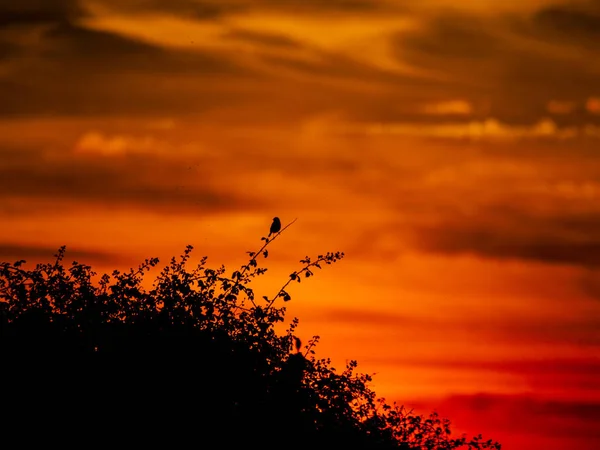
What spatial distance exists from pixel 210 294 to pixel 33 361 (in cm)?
583

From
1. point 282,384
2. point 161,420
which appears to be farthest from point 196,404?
point 282,384

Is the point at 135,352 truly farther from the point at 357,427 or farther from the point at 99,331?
the point at 357,427

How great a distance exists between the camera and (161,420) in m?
31.0

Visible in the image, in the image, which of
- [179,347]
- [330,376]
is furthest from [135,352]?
[330,376]

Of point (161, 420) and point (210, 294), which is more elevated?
point (210, 294)

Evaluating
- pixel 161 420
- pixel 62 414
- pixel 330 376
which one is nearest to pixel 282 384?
pixel 330 376

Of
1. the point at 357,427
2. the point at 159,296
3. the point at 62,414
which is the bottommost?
the point at 62,414

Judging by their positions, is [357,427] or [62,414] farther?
[357,427]

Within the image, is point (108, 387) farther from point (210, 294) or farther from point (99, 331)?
point (210, 294)

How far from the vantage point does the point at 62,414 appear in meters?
30.7

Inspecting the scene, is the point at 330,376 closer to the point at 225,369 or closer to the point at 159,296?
the point at 225,369

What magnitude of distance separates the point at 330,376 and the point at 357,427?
1.86 meters

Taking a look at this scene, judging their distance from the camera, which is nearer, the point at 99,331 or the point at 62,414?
the point at 62,414

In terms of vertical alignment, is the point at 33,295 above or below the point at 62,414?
above
